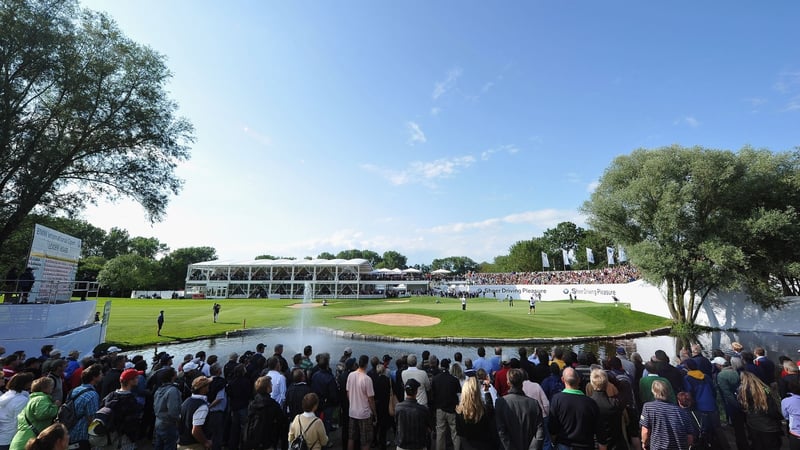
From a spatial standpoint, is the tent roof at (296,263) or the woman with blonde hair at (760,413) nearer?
the woman with blonde hair at (760,413)

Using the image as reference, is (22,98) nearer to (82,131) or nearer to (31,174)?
(82,131)

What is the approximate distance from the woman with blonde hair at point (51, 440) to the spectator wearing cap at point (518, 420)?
15.0ft

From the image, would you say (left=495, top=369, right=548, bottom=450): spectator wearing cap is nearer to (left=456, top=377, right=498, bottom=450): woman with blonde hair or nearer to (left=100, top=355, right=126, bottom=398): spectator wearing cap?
(left=456, top=377, right=498, bottom=450): woman with blonde hair

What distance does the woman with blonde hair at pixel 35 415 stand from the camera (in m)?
4.16

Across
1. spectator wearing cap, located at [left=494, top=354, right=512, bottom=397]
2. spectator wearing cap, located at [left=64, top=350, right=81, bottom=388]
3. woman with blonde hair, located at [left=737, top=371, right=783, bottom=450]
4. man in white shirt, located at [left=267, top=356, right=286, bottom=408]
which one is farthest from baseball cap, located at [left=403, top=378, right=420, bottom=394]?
spectator wearing cap, located at [left=64, top=350, right=81, bottom=388]

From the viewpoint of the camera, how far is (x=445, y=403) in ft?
18.8

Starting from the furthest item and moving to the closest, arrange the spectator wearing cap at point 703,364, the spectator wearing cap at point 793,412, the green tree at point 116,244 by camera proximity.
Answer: the green tree at point 116,244, the spectator wearing cap at point 703,364, the spectator wearing cap at point 793,412

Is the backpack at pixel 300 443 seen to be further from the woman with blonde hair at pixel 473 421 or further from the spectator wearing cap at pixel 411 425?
the woman with blonde hair at pixel 473 421

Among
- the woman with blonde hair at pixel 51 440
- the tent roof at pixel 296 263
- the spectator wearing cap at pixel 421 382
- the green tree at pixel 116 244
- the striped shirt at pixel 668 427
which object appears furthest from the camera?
the green tree at pixel 116 244

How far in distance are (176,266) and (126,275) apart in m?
14.6

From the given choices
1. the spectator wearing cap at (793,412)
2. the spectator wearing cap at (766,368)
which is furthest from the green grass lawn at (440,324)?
the spectator wearing cap at (793,412)

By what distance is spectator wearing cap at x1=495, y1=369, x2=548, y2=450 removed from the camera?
4.52 metres

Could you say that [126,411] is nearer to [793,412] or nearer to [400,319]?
[793,412]

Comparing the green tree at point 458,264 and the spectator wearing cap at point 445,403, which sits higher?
the green tree at point 458,264
